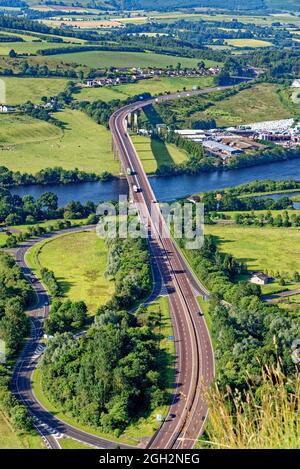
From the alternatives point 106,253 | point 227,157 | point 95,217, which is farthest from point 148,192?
point 227,157

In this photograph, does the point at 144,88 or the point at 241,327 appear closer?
the point at 241,327

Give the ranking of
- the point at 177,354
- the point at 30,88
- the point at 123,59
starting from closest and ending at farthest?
the point at 177,354
the point at 30,88
the point at 123,59

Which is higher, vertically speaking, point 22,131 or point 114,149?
point 22,131

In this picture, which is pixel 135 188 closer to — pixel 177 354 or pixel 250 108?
pixel 177 354

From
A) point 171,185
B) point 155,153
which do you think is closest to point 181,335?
point 171,185

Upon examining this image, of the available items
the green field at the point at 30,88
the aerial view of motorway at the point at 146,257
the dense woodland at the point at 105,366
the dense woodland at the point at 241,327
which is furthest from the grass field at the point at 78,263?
the green field at the point at 30,88

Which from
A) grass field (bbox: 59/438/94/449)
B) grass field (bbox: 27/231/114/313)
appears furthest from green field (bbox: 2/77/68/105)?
grass field (bbox: 59/438/94/449)

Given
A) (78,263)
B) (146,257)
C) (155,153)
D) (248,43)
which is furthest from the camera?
(248,43)
